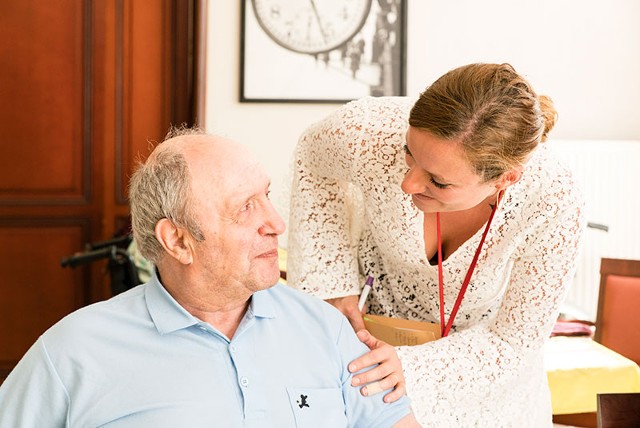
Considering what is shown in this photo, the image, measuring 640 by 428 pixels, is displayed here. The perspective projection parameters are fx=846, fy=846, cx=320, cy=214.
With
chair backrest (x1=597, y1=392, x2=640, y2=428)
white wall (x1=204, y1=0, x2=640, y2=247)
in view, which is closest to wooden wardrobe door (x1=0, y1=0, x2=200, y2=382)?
white wall (x1=204, y1=0, x2=640, y2=247)

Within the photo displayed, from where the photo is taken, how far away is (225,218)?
1540mm

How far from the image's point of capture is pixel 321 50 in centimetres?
473

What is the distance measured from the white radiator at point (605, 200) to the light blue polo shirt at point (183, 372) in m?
3.33

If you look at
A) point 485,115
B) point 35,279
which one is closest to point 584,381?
point 485,115

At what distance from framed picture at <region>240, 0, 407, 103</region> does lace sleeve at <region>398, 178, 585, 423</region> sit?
3100 millimetres

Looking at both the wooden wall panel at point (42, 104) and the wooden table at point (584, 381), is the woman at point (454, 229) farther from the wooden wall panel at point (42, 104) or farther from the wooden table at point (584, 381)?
the wooden wall panel at point (42, 104)

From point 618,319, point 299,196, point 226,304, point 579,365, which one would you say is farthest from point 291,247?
point 618,319

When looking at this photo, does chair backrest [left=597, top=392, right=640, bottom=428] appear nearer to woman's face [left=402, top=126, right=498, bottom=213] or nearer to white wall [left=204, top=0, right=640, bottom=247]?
woman's face [left=402, top=126, right=498, bottom=213]

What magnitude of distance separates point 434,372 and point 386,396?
122 mm

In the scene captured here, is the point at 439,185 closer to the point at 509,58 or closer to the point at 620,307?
the point at 620,307

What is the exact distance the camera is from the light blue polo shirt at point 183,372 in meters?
1.41

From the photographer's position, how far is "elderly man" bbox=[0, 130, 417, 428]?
1.42 metres

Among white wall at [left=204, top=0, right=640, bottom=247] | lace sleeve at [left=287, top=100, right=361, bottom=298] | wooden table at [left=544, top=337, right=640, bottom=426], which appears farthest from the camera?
white wall at [left=204, top=0, right=640, bottom=247]

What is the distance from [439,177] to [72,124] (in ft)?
11.8
